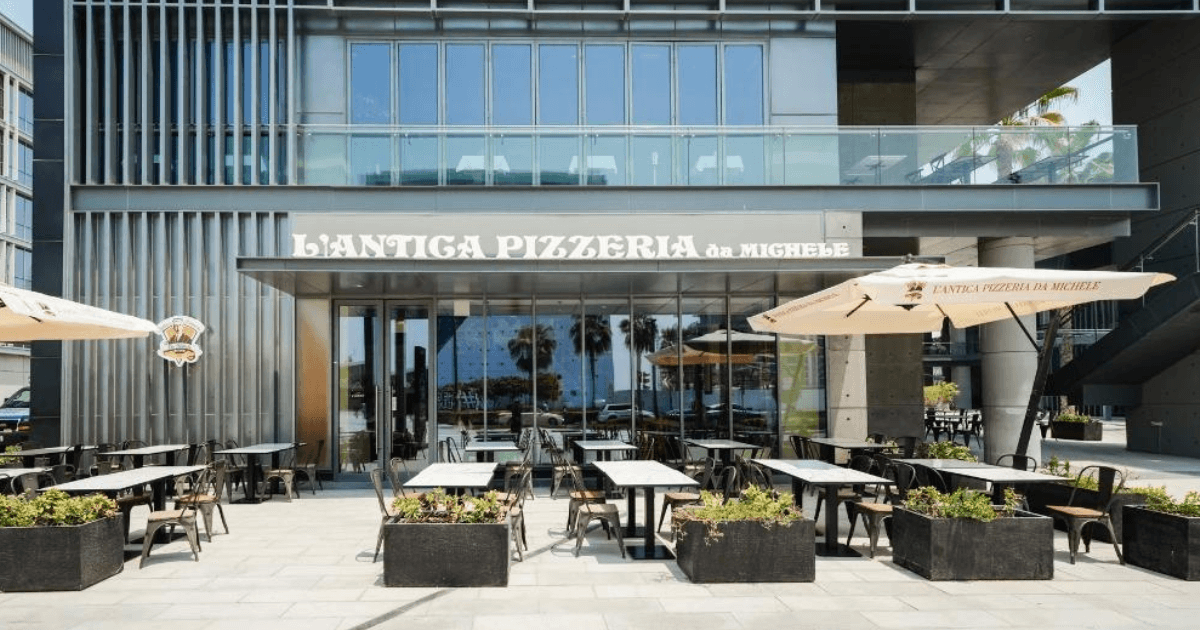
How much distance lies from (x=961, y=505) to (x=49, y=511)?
304 inches

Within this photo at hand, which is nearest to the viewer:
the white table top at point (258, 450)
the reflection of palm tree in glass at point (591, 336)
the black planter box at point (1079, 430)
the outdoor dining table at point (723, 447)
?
the white table top at point (258, 450)

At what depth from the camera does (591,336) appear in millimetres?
16359

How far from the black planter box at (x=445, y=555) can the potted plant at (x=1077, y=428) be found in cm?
2146

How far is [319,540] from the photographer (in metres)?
10.5

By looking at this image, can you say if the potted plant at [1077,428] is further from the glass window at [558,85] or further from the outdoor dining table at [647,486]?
the outdoor dining table at [647,486]

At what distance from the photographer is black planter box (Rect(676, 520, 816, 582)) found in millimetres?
8047

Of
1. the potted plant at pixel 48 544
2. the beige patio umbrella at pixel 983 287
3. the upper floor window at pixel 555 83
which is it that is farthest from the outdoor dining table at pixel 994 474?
the upper floor window at pixel 555 83

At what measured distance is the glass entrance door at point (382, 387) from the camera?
16.0 m

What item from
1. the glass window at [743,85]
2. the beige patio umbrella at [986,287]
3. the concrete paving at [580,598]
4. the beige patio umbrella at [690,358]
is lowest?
the concrete paving at [580,598]

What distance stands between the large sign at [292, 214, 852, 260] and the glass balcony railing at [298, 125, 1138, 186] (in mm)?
702

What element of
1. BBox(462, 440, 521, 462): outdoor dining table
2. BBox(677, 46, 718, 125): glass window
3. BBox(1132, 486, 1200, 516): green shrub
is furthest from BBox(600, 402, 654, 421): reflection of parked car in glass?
BBox(1132, 486, 1200, 516): green shrub

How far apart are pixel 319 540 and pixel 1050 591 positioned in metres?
7.23

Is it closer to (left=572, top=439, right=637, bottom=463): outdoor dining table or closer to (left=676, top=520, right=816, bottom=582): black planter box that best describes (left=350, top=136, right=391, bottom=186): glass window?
(left=572, top=439, right=637, bottom=463): outdoor dining table

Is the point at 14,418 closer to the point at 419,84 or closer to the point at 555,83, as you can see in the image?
the point at 419,84
